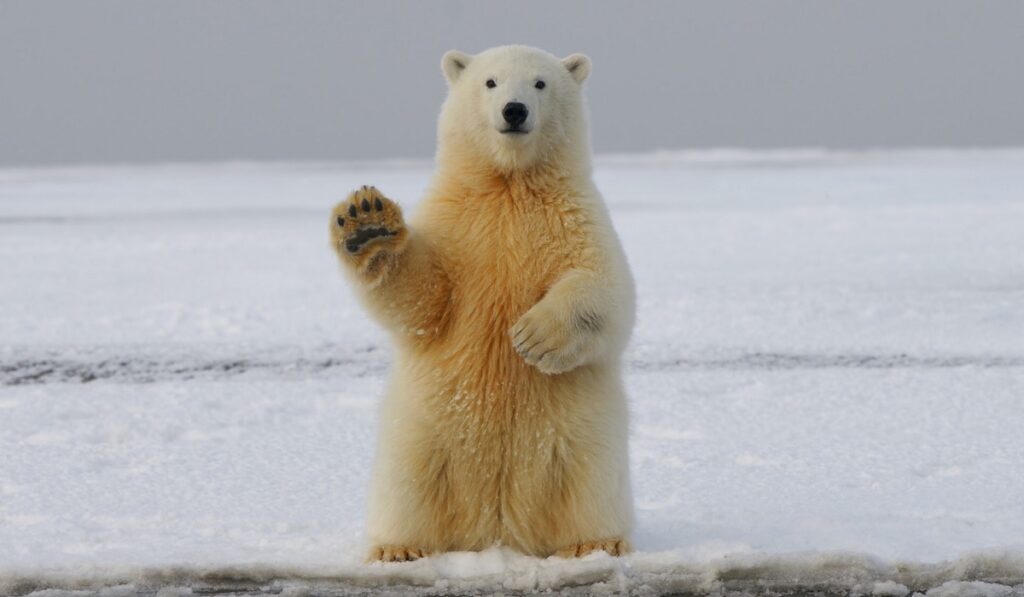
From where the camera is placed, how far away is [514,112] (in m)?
2.99

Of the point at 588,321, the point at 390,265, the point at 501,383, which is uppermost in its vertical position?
the point at 390,265

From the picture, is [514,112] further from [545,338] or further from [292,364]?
[292,364]

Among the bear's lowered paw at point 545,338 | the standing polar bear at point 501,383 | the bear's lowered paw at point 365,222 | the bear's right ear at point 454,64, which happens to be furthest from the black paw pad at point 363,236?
the bear's right ear at point 454,64

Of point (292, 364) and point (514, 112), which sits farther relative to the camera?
point (292, 364)

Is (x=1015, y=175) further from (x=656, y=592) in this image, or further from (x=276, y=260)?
(x=656, y=592)

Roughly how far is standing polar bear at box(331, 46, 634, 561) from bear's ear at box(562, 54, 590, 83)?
23 cm

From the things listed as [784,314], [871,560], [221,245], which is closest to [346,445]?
[871,560]

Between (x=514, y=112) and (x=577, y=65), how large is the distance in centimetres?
38

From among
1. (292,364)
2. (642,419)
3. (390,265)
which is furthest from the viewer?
(292,364)

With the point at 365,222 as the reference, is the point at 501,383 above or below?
below

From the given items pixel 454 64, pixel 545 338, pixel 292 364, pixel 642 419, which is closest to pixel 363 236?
pixel 545 338

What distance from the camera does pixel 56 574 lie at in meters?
2.87

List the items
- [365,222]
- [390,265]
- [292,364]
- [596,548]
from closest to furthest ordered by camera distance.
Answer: [365,222], [390,265], [596,548], [292,364]

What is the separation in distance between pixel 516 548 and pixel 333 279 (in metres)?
6.32
